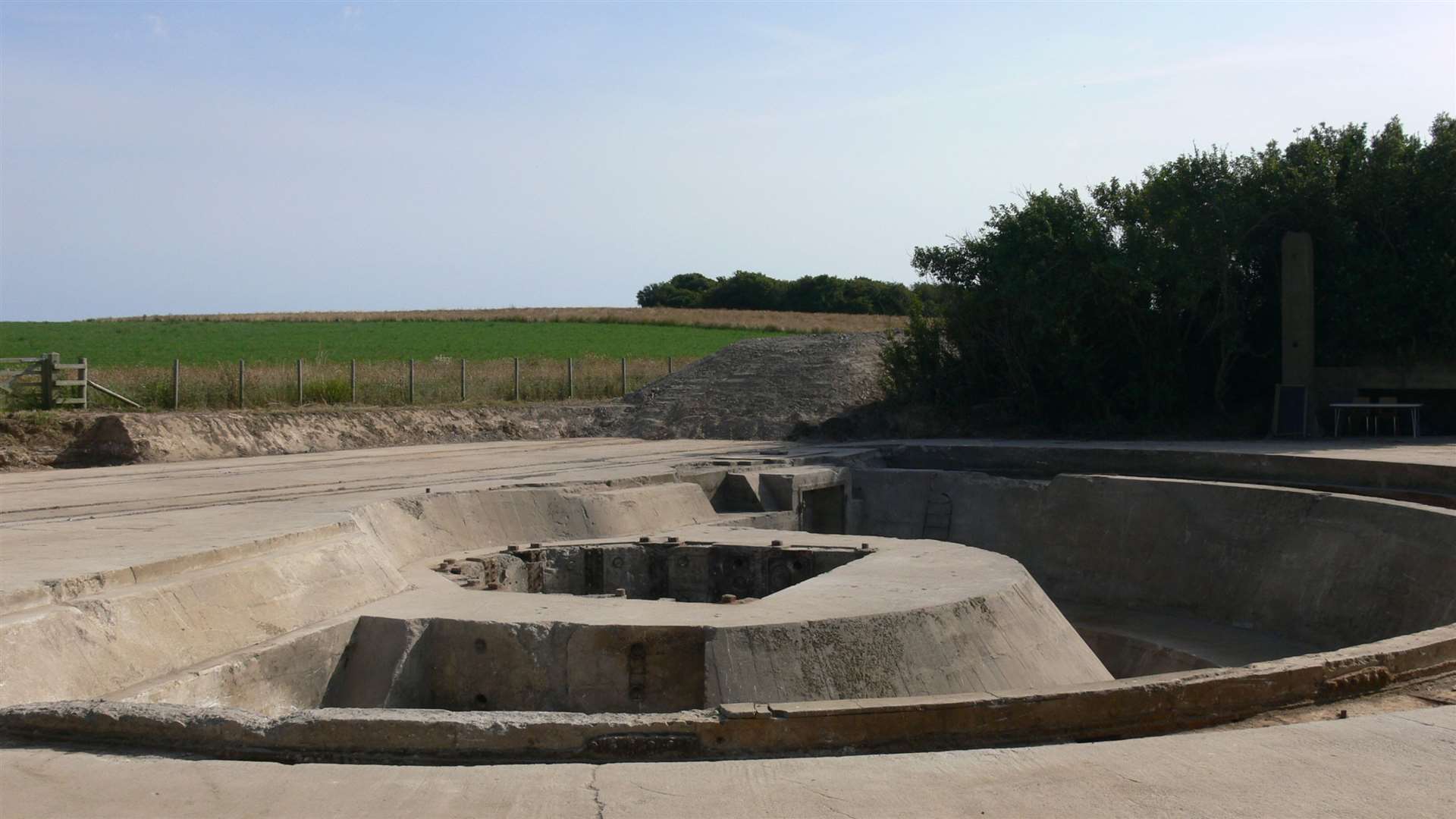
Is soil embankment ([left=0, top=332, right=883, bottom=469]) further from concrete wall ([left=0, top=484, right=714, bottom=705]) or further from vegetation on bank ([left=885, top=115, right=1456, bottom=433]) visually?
concrete wall ([left=0, top=484, right=714, bottom=705])

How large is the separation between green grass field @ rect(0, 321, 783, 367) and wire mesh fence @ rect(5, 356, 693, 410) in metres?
5.71

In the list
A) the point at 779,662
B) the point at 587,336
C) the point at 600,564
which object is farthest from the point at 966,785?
the point at 587,336

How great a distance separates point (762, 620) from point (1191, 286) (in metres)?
16.9

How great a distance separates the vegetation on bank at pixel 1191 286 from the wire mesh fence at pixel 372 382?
9.78 m

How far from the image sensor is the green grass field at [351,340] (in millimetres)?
46625

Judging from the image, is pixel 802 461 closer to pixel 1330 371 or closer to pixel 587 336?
pixel 1330 371

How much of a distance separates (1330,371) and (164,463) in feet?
69.3

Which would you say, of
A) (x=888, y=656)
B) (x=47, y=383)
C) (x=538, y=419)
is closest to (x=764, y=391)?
(x=538, y=419)

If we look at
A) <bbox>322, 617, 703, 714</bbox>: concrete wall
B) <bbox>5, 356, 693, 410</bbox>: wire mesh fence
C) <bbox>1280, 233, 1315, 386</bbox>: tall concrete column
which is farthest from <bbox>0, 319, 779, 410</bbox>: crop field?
<bbox>1280, 233, 1315, 386</bbox>: tall concrete column

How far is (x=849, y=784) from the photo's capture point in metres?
5.63

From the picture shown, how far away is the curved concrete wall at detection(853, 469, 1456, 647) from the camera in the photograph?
1372 cm

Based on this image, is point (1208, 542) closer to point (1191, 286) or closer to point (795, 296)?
point (1191, 286)

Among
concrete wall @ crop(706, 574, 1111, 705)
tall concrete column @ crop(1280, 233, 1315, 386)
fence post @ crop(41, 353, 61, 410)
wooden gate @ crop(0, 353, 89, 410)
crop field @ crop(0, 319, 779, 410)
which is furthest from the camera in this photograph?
crop field @ crop(0, 319, 779, 410)

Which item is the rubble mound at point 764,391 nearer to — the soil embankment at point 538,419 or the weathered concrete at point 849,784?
the soil embankment at point 538,419
